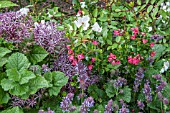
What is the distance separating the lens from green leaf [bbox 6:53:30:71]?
273cm

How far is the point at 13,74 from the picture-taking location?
8.62 feet

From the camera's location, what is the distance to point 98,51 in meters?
2.91

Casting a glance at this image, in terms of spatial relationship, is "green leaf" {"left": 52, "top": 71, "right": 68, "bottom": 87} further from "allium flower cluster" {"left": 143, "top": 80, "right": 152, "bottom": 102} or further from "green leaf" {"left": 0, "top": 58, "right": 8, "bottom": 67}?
"allium flower cluster" {"left": 143, "top": 80, "right": 152, "bottom": 102}

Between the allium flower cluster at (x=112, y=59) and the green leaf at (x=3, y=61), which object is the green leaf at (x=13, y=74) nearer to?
the green leaf at (x=3, y=61)

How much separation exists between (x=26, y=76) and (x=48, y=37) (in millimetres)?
391

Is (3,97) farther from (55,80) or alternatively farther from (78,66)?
(78,66)

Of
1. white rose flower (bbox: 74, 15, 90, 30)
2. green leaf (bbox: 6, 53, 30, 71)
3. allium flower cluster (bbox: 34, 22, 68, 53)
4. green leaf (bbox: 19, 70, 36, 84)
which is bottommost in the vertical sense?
green leaf (bbox: 19, 70, 36, 84)

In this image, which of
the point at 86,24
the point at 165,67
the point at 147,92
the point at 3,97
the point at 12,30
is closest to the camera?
the point at 147,92

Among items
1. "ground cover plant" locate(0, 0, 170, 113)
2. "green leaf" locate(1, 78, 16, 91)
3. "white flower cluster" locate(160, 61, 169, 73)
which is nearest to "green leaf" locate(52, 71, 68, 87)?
"ground cover plant" locate(0, 0, 170, 113)

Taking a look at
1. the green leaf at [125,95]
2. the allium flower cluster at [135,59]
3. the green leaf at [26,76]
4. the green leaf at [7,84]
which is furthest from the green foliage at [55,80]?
the allium flower cluster at [135,59]

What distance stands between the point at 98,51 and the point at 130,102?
0.42 meters

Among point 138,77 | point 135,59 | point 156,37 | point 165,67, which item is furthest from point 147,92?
point 156,37

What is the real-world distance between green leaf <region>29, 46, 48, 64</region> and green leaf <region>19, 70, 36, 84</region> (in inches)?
8.8

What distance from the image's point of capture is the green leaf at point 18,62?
2.73 m
